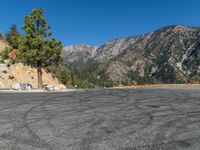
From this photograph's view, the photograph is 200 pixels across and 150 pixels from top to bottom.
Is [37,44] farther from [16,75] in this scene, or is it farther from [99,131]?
[99,131]

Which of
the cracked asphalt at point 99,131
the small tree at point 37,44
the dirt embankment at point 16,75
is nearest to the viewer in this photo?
the cracked asphalt at point 99,131

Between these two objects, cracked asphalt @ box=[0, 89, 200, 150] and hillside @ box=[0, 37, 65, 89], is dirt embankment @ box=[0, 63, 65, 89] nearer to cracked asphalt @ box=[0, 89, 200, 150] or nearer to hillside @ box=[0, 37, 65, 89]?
hillside @ box=[0, 37, 65, 89]

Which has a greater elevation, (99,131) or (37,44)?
(37,44)

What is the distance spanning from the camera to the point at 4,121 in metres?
9.04

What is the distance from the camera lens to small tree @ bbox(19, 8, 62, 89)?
1489 inches

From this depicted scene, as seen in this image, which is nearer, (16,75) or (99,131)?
(99,131)

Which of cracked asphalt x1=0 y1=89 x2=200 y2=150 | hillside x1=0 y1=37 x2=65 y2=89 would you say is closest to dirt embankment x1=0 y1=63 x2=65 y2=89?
hillside x1=0 y1=37 x2=65 y2=89

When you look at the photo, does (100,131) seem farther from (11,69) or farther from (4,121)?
(11,69)

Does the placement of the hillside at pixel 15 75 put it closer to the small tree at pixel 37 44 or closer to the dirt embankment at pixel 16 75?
the dirt embankment at pixel 16 75

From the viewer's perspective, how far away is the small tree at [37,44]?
124ft

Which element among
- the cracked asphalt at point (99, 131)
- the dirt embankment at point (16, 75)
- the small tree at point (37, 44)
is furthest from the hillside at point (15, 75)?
the cracked asphalt at point (99, 131)

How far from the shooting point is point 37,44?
3775 cm

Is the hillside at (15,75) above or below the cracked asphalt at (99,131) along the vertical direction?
above

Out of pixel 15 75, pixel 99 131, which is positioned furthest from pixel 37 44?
pixel 99 131
